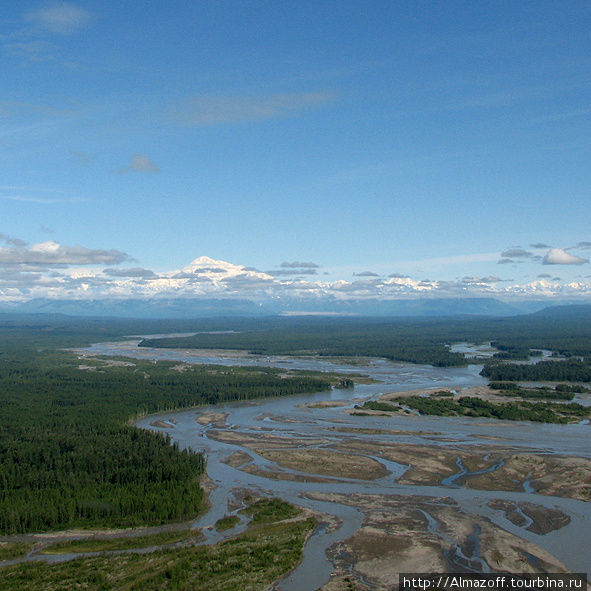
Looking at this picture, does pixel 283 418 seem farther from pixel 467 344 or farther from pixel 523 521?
pixel 467 344

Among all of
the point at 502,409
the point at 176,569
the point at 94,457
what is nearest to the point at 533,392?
the point at 502,409

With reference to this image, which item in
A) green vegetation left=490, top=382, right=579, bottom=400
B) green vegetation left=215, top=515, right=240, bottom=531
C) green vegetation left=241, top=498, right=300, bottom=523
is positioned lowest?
green vegetation left=215, top=515, right=240, bottom=531

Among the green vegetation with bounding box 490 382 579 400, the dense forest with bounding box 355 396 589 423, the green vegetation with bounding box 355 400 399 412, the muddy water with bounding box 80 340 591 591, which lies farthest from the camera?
the green vegetation with bounding box 490 382 579 400

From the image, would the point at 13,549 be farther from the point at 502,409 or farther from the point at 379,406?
the point at 502,409

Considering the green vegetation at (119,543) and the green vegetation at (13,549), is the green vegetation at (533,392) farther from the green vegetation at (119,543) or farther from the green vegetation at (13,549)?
the green vegetation at (13,549)

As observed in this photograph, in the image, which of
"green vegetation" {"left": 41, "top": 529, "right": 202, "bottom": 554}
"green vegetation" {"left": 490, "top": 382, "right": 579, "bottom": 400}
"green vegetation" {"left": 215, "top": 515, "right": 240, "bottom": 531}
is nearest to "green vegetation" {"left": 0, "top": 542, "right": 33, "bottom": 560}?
"green vegetation" {"left": 41, "top": 529, "right": 202, "bottom": 554}

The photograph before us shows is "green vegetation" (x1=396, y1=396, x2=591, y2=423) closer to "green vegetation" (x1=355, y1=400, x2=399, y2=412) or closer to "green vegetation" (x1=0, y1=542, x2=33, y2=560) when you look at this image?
"green vegetation" (x1=355, y1=400, x2=399, y2=412)

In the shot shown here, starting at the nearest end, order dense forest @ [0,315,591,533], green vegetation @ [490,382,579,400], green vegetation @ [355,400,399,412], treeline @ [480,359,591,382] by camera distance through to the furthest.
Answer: dense forest @ [0,315,591,533] < green vegetation @ [355,400,399,412] < green vegetation @ [490,382,579,400] < treeline @ [480,359,591,382]
